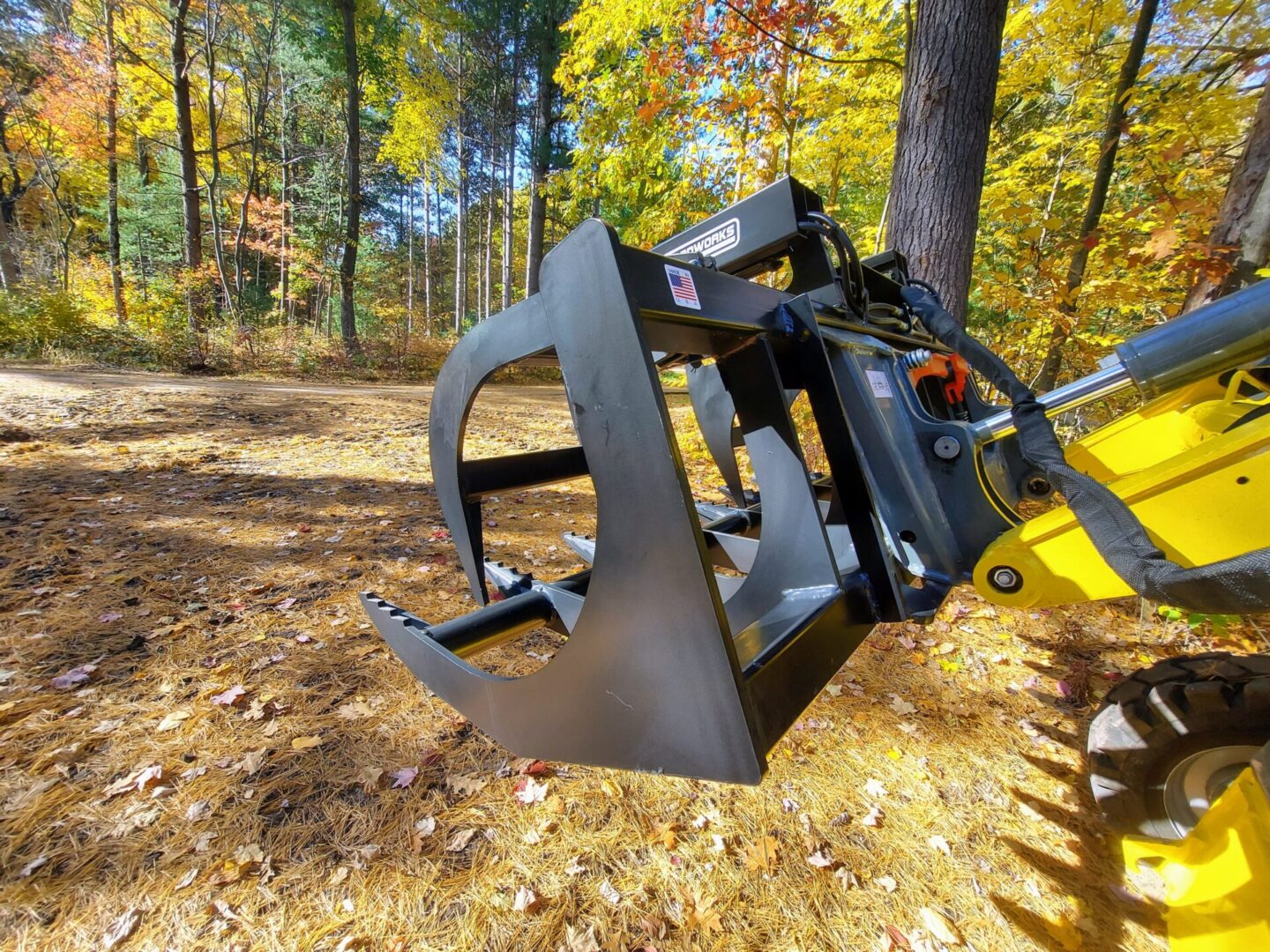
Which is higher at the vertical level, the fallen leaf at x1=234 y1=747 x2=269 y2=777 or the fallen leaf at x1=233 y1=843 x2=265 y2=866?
the fallen leaf at x1=234 y1=747 x2=269 y2=777

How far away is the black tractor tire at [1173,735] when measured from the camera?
1.37 m

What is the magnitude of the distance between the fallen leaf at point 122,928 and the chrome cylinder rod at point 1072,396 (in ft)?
8.43

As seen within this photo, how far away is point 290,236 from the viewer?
740 inches

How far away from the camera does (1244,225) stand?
3.56m

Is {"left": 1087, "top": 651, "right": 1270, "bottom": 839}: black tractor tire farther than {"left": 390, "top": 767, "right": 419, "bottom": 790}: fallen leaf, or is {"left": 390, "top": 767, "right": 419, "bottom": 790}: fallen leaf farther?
{"left": 390, "top": 767, "right": 419, "bottom": 790}: fallen leaf

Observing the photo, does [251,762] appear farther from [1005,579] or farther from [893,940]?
[1005,579]

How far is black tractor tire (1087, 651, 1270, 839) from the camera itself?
137cm

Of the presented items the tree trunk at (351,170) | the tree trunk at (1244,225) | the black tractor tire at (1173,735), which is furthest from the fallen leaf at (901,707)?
the tree trunk at (351,170)

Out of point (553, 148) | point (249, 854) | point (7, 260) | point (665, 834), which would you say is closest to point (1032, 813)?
point (665, 834)

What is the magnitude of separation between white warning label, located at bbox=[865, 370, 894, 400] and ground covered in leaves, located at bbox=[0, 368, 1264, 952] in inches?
54.7

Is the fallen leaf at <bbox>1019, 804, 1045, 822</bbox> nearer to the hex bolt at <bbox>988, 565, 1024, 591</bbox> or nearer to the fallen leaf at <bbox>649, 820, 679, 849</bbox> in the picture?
the hex bolt at <bbox>988, 565, 1024, 591</bbox>

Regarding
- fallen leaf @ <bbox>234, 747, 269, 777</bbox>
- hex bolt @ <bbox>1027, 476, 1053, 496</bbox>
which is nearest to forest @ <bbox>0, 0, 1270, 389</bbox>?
hex bolt @ <bbox>1027, 476, 1053, 496</bbox>

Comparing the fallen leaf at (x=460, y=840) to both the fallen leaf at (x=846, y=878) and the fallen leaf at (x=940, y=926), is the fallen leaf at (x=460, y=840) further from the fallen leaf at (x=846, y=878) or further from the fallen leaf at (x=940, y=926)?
the fallen leaf at (x=940, y=926)

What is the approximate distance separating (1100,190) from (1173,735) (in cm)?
739
